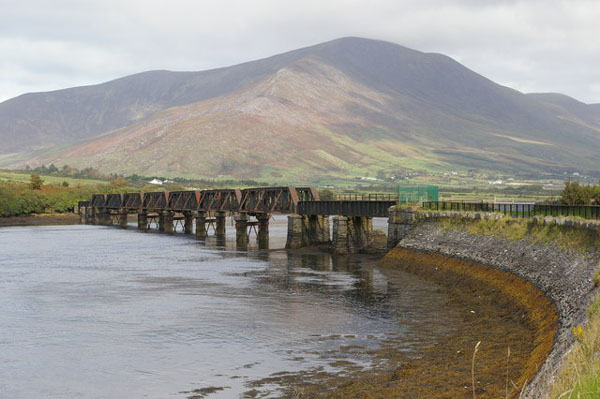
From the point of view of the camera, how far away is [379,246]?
9275 cm

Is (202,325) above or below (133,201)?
below

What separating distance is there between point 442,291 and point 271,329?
1748cm

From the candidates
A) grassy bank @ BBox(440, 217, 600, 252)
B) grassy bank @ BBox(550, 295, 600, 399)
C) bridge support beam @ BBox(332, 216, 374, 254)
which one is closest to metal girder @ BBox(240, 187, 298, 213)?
bridge support beam @ BBox(332, 216, 374, 254)

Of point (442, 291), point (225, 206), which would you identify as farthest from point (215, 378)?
point (225, 206)

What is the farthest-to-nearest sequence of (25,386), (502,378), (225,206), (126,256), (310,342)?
(225,206) < (126,256) < (310,342) < (25,386) < (502,378)

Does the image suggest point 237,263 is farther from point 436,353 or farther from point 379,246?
point 436,353

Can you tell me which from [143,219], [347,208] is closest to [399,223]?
[347,208]

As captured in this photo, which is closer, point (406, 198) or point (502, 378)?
point (502, 378)

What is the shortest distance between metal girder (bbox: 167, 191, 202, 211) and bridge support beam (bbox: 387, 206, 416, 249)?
60673mm

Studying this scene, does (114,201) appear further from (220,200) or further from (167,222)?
(220,200)

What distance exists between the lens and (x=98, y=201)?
191 m

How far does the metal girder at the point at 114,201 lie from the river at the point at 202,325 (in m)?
98.3

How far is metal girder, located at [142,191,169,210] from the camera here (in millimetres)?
149625

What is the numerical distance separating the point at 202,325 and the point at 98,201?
510ft
